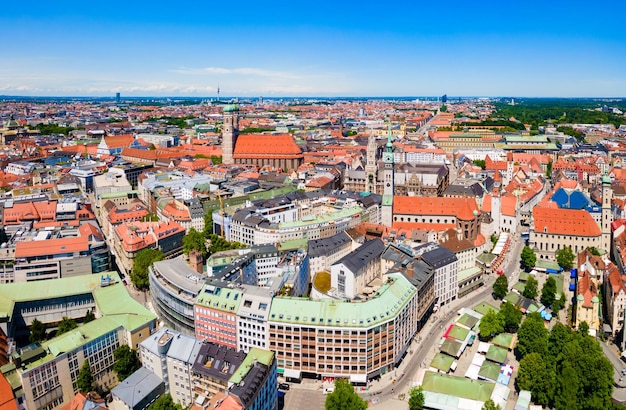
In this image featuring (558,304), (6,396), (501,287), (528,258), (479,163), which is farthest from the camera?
(479,163)

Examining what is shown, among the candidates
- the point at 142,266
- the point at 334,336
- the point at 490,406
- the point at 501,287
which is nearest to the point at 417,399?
the point at 490,406

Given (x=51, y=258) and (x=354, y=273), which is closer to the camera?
(x=354, y=273)

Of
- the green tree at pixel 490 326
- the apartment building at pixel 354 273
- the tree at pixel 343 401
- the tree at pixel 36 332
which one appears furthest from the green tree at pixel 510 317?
the tree at pixel 36 332

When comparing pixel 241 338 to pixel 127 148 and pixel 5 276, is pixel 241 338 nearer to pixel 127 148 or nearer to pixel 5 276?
pixel 5 276

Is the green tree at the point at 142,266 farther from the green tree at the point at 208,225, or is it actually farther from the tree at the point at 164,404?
the tree at the point at 164,404

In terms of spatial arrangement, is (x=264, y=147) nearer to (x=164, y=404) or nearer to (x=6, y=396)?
(x=164, y=404)

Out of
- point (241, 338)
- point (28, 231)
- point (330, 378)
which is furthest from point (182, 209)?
point (330, 378)

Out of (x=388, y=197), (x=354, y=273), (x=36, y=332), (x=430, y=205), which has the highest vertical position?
(x=388, y=197)
